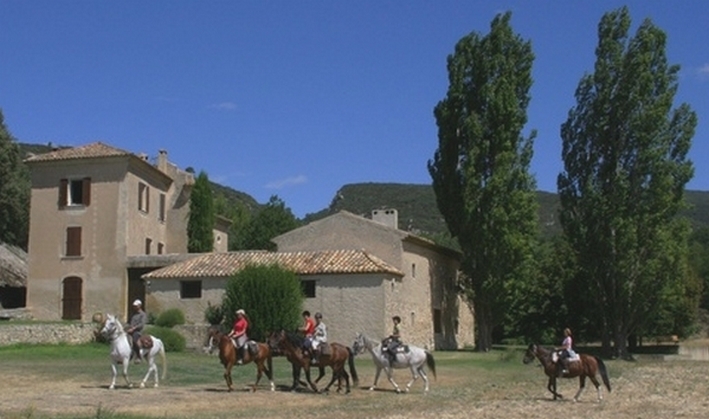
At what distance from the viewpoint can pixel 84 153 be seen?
46344 mm

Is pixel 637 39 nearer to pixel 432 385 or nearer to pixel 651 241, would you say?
pixel 651 241

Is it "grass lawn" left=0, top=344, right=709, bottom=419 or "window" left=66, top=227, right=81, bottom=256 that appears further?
"window" left=66, top=227, right=81, bottom=256

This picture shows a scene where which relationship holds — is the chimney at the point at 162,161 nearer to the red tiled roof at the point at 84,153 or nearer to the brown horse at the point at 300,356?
the red tiled roof at the point at 84,153

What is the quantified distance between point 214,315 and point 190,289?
2042mm

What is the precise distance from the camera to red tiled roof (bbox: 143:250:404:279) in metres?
39.7

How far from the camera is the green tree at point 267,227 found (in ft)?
212

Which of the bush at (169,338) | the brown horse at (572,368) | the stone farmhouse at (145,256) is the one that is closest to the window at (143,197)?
the stone farmhouse at (145,256)

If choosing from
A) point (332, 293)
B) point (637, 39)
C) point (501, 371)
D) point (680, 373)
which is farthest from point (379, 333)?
point (637, 39)

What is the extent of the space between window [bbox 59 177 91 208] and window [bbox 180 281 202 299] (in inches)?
312

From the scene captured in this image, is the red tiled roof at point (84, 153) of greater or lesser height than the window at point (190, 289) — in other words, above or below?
above

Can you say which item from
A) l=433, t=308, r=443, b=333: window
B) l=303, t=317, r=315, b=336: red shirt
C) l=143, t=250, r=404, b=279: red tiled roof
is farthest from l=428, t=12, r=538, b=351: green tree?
l=303, t=317, r=315, b=336: red shirt

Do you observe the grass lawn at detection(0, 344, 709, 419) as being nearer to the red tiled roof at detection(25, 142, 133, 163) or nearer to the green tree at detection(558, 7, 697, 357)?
the green tree at detection(558, 7, 697, 357)

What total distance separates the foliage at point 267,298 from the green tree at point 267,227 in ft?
83.5

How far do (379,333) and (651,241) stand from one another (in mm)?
13590
